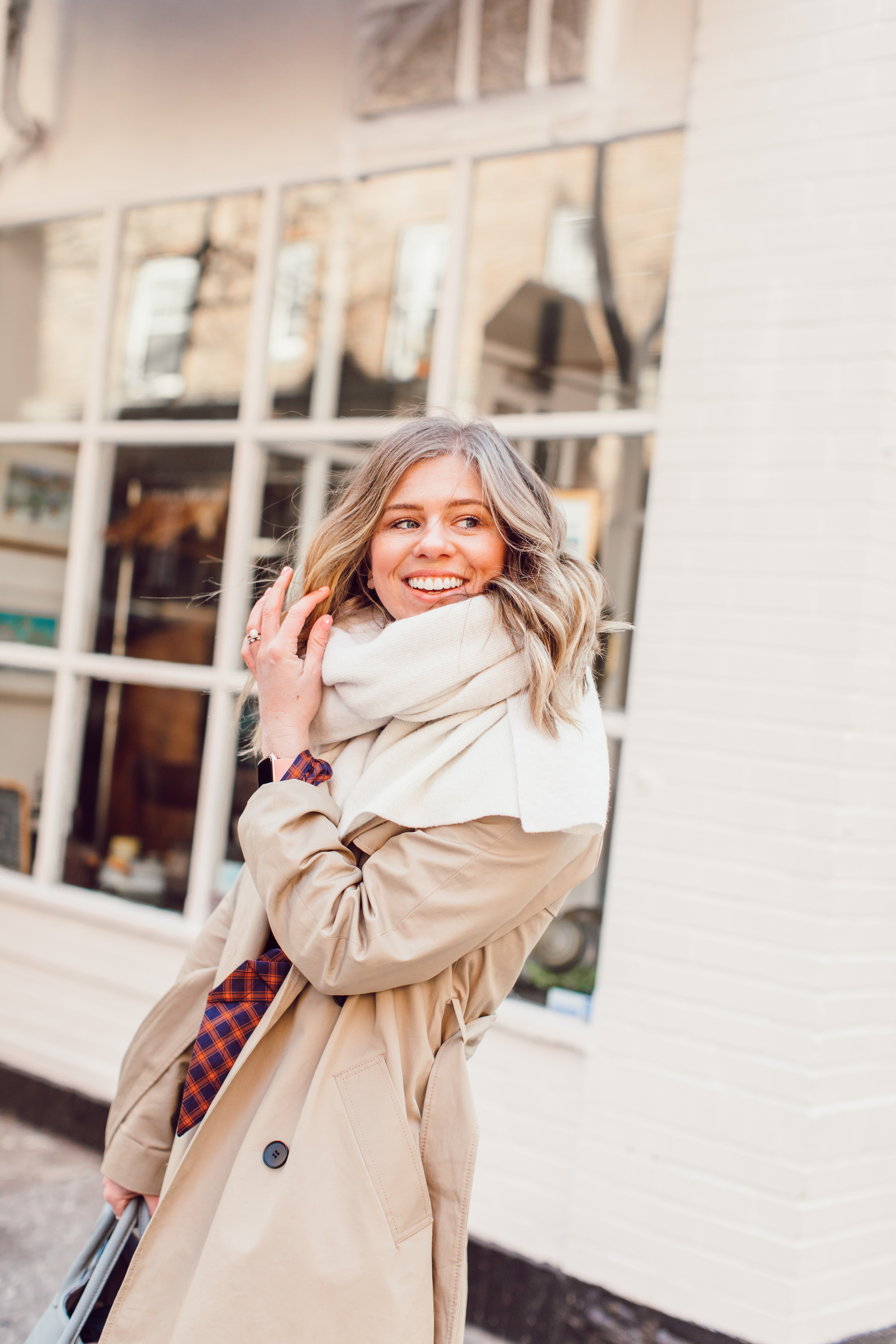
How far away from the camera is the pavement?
9.29ft

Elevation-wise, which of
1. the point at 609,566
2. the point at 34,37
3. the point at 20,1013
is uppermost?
the point at 34,37

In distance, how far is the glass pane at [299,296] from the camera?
3.64 metres

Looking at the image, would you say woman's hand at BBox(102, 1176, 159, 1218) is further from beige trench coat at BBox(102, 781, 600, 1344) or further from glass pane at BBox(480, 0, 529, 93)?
glass pane at BBox(480, 0, 529, 93)

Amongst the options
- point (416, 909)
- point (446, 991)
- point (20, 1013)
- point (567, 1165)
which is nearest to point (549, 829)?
point (416, 909)

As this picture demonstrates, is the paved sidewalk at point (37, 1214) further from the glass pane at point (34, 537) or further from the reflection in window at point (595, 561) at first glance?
the glass pane at point (34, 537)

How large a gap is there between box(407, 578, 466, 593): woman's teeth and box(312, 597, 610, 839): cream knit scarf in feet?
0.20

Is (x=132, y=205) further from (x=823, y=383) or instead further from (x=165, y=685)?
(x=823, y=383)

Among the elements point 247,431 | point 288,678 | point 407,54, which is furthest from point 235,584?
point 288,678

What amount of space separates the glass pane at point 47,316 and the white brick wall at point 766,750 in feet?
7.74

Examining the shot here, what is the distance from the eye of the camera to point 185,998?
1777 millimetres

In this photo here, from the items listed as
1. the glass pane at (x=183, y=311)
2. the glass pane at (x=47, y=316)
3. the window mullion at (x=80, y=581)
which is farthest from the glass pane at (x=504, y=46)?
the glass pane at (x=47, y=316)

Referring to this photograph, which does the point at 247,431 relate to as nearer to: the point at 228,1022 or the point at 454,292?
the point at 454,292

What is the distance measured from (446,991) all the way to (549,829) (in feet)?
1.09

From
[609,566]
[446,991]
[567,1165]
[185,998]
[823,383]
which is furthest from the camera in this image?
[609,566]
